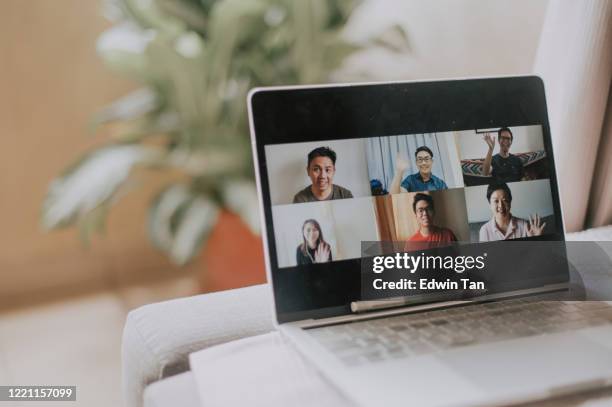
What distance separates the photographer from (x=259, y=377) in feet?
1.33

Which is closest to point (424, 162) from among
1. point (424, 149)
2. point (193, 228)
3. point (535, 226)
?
point (424, 149)

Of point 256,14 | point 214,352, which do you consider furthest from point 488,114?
point 256,14

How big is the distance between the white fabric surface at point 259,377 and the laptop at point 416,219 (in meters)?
0.02

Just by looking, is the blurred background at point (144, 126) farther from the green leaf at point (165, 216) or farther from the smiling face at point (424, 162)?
the smiling face at point (424, 162)

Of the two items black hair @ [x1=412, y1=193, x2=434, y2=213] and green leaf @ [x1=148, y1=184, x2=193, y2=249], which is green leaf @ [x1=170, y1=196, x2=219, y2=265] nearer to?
green leaf @ [x1=148, y1=184, x2=193, y2=249]

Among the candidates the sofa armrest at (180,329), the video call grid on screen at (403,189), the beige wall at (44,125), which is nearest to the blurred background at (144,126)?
the beige wall at (44,125)

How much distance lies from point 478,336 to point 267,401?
16 centimetres

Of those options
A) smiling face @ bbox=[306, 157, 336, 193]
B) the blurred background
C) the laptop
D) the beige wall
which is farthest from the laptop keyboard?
the beige wall

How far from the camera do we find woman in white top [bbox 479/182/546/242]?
0.52 meters

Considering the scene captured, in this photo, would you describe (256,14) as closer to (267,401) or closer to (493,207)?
(493,207)

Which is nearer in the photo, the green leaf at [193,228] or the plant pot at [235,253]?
the green leaf at [193,228]

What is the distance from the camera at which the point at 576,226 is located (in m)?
0.70

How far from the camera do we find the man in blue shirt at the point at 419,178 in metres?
0.50

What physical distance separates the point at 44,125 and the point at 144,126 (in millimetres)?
341
